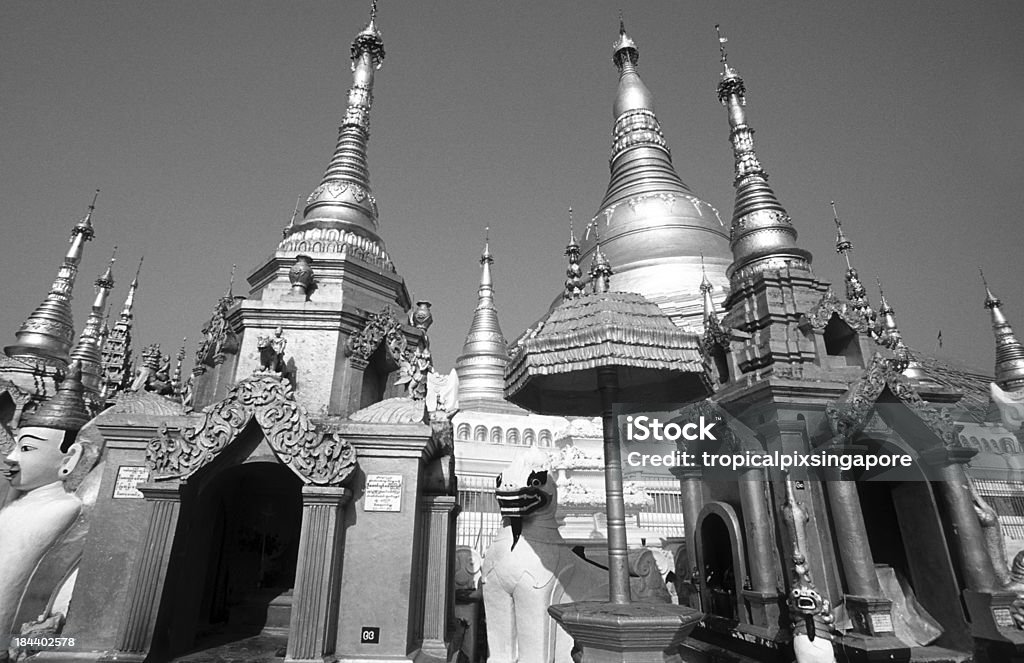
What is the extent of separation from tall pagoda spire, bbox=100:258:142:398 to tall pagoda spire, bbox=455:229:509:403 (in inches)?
629

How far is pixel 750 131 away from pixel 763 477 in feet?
40.8

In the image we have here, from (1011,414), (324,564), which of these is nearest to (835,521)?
(324,564)

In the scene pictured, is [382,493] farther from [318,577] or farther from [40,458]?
[40,458]

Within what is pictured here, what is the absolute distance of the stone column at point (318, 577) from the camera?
5.60 metres

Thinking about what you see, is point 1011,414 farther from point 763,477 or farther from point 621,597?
point 621,597

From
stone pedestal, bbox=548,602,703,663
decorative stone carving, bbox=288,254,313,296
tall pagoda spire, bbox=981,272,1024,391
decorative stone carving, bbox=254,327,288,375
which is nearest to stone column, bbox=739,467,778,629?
stone pedestal, bbox=548,602,703,663

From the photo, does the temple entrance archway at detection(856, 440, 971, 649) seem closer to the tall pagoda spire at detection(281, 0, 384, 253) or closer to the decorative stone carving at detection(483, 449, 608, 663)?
the decorative stone carving at detection(483, 449, 608, 663)

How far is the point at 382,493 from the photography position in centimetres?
650

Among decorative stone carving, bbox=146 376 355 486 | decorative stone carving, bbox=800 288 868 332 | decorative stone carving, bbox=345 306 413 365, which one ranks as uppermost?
decorative stone carving, bbox=800 288 868 332

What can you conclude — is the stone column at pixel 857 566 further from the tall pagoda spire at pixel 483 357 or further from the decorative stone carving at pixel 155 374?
the tall pagoda spire at pixel 483 357

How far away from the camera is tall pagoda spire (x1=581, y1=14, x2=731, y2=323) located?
952 inches

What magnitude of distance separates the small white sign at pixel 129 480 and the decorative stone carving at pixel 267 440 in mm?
802

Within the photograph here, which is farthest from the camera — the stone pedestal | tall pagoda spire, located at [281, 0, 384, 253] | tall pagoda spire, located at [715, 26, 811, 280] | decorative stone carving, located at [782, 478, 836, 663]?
tall pagoda spire, located at [715, 26, 811, 280]

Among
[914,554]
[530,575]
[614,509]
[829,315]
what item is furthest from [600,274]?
[914,554]
